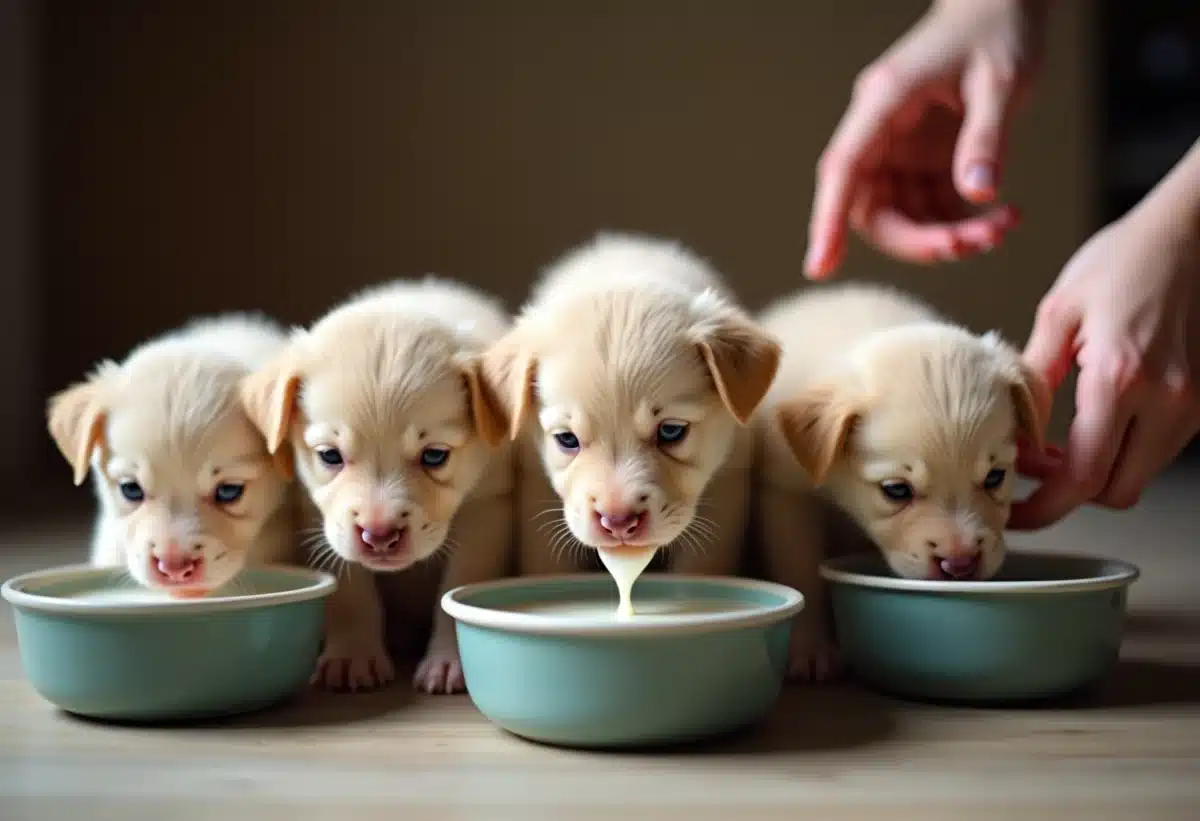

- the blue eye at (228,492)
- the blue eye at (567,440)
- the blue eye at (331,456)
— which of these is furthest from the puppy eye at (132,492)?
the blue eye at (567,440)

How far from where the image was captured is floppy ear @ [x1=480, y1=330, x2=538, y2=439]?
2.16 metres

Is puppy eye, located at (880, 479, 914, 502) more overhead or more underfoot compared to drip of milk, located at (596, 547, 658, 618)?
more overhead

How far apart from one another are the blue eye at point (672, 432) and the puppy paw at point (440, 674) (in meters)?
0.51

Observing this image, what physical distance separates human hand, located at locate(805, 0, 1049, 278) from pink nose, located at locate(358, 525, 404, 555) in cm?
99

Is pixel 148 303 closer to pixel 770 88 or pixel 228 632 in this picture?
pixel 770 88

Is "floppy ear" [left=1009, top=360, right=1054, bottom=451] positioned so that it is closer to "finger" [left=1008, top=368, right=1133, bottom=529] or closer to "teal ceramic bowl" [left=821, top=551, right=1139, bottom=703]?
"finger" [left=1008, top=368, right=1133, bottom=529]

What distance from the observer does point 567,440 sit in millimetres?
2145

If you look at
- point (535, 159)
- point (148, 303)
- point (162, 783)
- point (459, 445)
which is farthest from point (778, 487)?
point (148, 303)

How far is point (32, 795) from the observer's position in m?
1.77

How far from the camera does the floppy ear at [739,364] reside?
2.14m

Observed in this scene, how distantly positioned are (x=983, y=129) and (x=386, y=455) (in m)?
1.15

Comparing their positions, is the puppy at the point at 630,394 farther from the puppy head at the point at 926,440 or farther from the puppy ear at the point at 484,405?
the puppy head at the point at 926,440

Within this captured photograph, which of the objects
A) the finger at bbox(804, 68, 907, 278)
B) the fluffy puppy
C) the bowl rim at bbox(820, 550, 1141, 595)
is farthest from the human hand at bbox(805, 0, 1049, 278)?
the fluffy puppy

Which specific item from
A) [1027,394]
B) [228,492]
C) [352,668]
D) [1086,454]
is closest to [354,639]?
[352,668]
